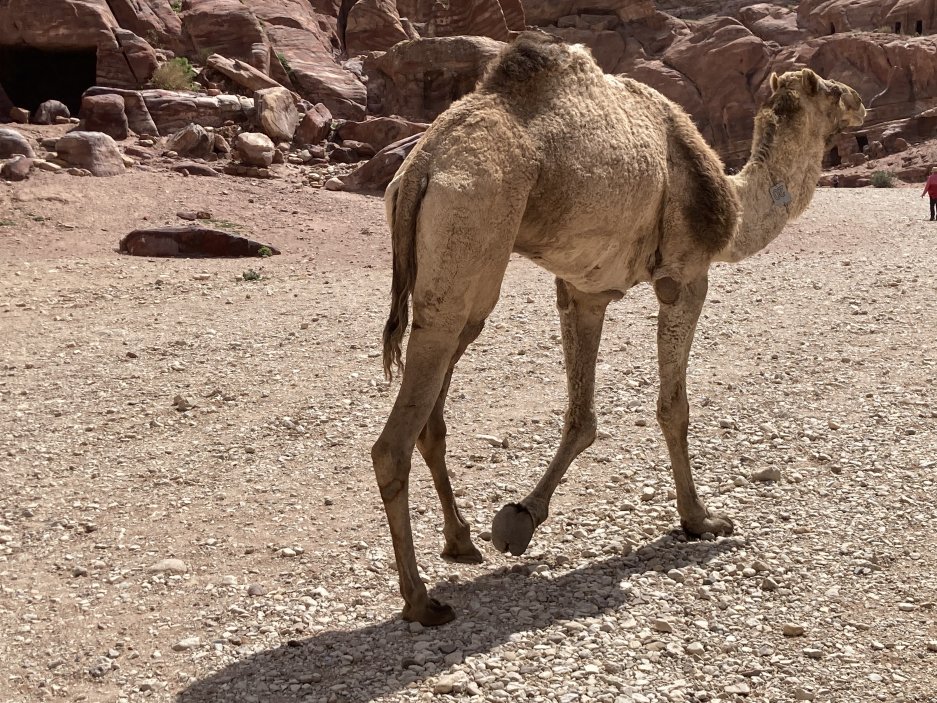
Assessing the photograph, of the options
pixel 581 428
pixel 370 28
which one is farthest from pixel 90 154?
pixel 370 28

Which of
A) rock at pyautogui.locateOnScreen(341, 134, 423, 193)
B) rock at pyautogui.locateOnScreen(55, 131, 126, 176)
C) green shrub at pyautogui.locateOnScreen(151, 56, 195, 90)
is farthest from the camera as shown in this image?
green shrub at pyautogui.locateOnScreen(151, 56, 195, 90)

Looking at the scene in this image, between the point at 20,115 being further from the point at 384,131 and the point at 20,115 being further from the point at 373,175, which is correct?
the point at 373,175

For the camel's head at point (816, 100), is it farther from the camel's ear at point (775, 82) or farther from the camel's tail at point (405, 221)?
the camel's tail at point (405, 221)

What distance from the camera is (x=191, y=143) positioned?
20.4 metres

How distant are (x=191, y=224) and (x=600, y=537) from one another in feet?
38.1

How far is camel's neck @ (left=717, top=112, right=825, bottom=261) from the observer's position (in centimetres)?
571

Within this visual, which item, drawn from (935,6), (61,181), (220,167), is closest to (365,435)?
(61,181)

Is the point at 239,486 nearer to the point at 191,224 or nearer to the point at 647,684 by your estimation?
the point at 647,684

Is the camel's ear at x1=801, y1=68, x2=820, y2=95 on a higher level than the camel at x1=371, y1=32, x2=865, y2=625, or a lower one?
higher

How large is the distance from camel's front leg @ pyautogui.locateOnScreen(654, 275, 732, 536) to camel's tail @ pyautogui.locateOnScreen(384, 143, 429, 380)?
1674 millimetres

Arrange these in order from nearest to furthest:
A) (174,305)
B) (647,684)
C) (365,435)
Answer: (647,684), (365,435), (174,305)

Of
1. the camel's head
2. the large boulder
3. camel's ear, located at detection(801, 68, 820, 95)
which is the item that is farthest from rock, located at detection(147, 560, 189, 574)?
the large boulder

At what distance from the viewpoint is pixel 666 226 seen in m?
4.95

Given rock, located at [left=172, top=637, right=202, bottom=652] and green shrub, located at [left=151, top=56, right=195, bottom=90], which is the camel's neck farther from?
green shrub, located at [left=151, top=56, right=195, bottom=90]
